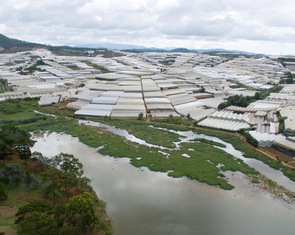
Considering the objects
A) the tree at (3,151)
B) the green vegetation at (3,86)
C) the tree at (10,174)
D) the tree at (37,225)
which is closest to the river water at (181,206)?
the tree at (37,225)

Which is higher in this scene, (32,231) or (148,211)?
(32,231)

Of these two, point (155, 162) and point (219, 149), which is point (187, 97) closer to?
point (219, 149)

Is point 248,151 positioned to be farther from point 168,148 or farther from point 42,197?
point 42,197

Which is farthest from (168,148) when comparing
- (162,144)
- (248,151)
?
(248,151)

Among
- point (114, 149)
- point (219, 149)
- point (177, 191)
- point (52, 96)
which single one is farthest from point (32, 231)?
point (52, 96)

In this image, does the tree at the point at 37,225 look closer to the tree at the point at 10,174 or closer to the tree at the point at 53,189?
the tree at the point at 53,189

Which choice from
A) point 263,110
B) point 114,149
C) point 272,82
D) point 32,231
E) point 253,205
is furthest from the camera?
point 272,82

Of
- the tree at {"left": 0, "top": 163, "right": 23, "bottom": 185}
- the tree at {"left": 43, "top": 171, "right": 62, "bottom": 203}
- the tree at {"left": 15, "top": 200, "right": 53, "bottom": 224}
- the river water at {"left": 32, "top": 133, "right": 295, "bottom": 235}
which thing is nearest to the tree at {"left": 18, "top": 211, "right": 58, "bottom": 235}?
the tree at {"left": 15, "top": 200, "right": 53, "bottom": 224}

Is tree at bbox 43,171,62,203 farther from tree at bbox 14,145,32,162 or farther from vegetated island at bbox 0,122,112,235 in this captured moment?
tree at bbox 14,145,32,162
